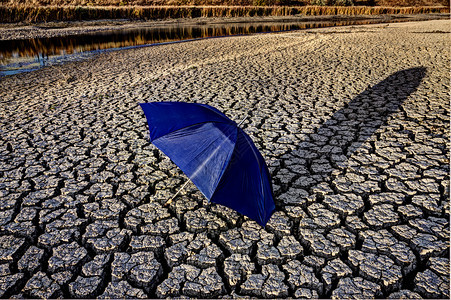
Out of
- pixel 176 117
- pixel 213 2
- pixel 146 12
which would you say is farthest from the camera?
pixel 213 2

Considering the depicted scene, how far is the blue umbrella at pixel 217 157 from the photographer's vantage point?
2111 mm

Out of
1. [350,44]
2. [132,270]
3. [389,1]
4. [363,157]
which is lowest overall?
[132,270]

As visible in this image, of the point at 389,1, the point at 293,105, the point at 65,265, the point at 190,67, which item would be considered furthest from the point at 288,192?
the point at 389,1

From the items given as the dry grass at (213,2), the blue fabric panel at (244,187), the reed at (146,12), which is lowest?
the blue fabric panel at (244,187)

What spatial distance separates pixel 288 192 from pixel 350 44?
32.1 ft

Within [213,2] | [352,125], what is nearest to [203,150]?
[352,125]

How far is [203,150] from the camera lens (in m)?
2.22

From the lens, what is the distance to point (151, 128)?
7.77ft

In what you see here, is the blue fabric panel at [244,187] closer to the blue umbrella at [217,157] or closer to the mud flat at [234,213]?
the blue umbrella at [217,157]

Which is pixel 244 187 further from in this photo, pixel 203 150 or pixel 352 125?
pixel 352 125

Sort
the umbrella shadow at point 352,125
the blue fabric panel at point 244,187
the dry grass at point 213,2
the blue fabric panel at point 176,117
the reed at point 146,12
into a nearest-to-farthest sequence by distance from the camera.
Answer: the blue fabric panel at point 244,187 → the blue fabric panel at point 176,117 → the umbrella shadow at point 352,125 → the reed at point 146,12 → the dry grass at point 213,2

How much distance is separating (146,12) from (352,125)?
29.3 metres

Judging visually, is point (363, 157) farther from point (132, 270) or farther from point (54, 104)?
point (54, 104)

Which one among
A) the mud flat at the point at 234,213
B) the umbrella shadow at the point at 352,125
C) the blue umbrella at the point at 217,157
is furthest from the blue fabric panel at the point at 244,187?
the umbrella shadow at the point at 352,125
